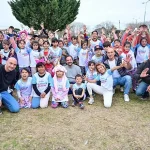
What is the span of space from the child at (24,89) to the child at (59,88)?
0.62m

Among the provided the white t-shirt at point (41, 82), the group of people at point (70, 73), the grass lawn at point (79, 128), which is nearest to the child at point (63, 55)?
the group of people at point (70, 73)

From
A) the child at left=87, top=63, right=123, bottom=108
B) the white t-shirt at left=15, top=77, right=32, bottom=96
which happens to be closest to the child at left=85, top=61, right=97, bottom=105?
the child at left=87, top=63, right=123, bottom=108

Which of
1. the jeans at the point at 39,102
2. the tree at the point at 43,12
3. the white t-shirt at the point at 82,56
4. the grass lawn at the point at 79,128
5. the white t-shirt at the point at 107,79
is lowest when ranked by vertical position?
the grass lawn at the point at 79,128

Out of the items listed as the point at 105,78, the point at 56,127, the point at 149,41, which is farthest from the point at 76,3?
the point at 56,127

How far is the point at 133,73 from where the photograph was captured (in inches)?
264

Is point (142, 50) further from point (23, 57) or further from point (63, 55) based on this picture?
point (23, 57)

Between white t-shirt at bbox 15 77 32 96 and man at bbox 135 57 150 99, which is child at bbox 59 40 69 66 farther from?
man at bbox 135 57 150 99

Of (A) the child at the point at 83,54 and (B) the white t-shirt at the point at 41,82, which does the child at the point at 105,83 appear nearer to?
(B) the white t-shirt at the point at 41,82

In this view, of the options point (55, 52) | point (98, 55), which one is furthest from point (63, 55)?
point (98, 55)

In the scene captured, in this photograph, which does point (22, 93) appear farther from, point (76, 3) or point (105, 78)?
point (76, 3)

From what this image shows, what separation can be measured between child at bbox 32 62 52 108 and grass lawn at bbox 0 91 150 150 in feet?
0.81

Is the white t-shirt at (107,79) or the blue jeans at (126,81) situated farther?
the blue jeans at (126,81)

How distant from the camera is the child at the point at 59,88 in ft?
19.0

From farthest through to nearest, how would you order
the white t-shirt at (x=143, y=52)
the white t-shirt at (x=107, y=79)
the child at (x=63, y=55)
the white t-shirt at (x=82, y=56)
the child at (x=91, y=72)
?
the white t-shirt at (x=82, y=56)
the child at (x=63, y=55)
the white t-shirt at (x=143, y=52)
the child at (x=91, y=72)
the white t-shirt at (x=107, y=79)
